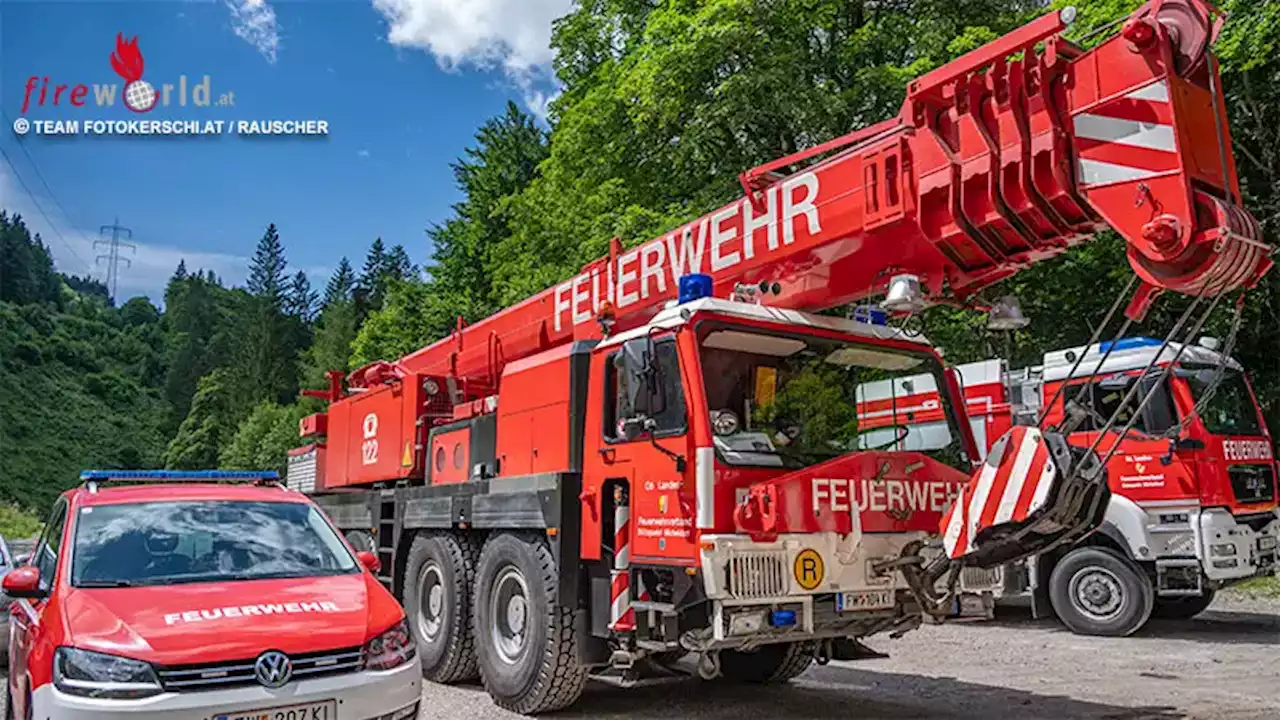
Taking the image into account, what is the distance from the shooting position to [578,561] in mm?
6824

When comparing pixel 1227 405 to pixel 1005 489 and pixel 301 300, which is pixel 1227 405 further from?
pixel 301 300

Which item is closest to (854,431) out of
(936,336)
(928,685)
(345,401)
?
(928,685)

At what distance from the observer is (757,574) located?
18.9 ft

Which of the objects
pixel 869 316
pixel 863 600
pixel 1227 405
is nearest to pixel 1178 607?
pixel 1227 405

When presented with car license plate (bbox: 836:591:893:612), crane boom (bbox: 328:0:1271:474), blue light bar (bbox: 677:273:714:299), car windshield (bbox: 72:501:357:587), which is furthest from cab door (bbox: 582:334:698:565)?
car windshield (bbox: 72:501:357:587)

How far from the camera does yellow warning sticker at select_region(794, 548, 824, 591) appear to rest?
5.91m

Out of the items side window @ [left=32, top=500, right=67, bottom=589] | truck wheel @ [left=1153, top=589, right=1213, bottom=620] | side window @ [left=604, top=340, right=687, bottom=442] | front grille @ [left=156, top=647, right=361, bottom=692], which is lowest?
truck wheel @ [left=1153, top=589, right=1213, bottom=620]

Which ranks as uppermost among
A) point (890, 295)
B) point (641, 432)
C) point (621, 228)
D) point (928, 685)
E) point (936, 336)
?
point (621, 228)

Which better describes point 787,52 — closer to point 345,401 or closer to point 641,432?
point 345,401

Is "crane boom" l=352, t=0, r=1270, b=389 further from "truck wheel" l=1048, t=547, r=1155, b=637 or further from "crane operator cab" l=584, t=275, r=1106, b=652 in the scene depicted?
"truck wheel" l=1048, t=547, r=1155, b=637

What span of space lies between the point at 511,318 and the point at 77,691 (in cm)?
545

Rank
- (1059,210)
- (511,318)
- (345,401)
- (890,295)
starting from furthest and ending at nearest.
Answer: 1. (345,401)
2. (511,318)
3. (890,295)
4. (1059,210)

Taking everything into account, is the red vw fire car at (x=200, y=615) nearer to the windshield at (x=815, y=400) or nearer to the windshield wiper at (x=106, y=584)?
the windshield wiper at (x=106, y=584)

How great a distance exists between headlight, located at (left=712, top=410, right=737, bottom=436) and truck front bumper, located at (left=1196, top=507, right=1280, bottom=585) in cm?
696
